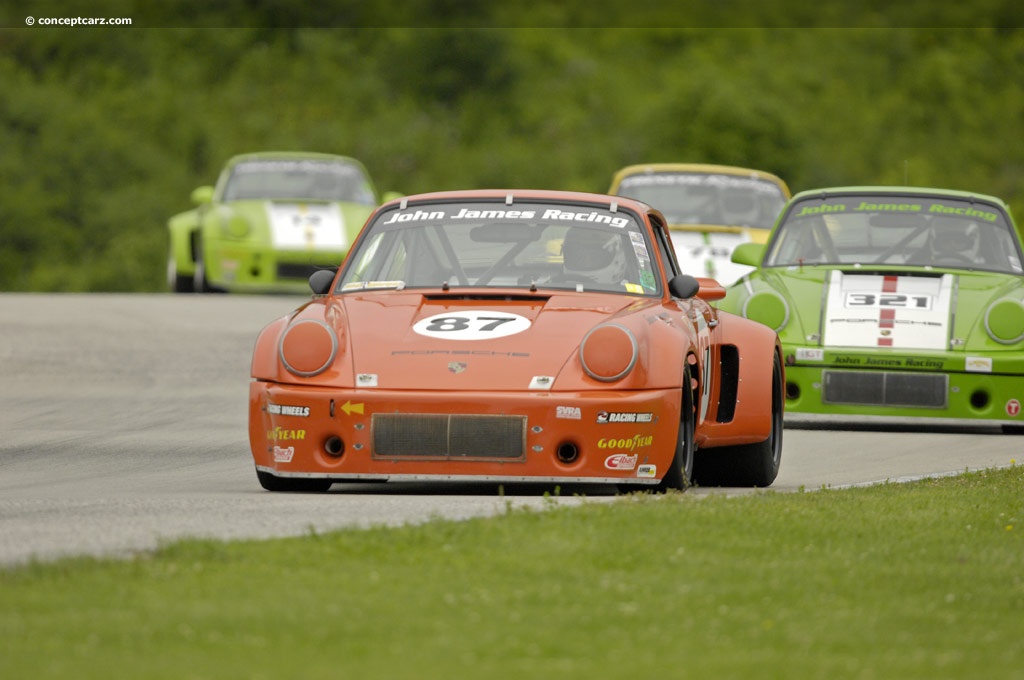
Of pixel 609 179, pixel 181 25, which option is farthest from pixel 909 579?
pixel 181 25

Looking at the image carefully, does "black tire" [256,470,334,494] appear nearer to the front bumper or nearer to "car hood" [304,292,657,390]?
the front bumper

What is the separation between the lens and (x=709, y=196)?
61.7 ft

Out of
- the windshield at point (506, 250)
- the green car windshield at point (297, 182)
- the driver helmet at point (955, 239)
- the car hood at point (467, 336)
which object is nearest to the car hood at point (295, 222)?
the green car windshield at point (297, 182)

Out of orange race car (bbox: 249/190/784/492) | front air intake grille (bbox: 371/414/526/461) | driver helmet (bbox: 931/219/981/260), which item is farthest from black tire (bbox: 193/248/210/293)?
front air intake grille (bbox: 371/414/526/461)

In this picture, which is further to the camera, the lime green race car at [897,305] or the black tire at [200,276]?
the black tire at [200,276]

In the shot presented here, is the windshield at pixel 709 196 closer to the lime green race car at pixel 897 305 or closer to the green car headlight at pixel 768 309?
the lime green race car at pixel 897 305

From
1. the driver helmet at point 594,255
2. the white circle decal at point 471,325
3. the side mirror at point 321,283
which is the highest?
the driver helmet at point 594,255

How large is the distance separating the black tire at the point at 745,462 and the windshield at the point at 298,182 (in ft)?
41.9

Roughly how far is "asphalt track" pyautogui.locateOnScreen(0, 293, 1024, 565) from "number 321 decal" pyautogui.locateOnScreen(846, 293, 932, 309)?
0.75 m

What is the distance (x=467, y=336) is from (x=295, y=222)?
1333 cm

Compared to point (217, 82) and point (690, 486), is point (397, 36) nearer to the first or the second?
point (217, 82)

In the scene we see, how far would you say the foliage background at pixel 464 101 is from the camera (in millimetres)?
41062

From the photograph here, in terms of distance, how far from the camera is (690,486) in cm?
877

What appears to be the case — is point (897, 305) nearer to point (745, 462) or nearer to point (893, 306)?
point (893, 306)
